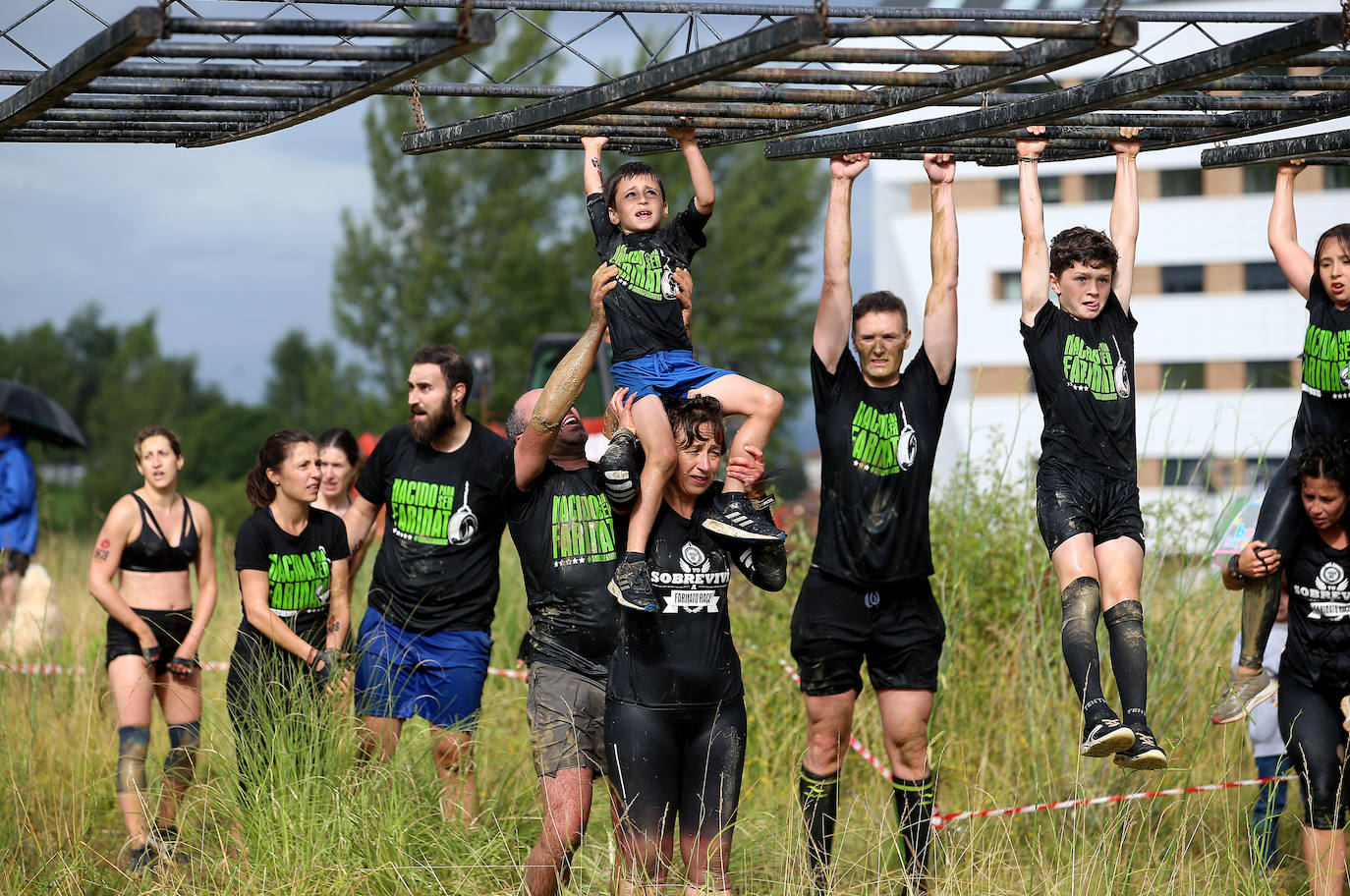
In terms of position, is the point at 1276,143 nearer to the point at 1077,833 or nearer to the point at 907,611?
the point at 907,611

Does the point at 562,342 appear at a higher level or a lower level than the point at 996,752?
higher

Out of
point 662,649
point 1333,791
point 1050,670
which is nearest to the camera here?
point 662,649

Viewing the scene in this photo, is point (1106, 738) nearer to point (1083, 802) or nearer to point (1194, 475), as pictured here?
point (1083, 802)

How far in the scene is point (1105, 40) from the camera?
12.6ft

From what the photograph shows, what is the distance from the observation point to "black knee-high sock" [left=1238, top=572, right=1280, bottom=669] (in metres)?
5.26

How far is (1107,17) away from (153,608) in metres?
4.75

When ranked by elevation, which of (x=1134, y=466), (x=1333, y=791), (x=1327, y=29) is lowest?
(x=1333, y=791)

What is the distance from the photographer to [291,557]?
5.88 metres

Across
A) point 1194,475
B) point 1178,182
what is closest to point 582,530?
point 1194,475

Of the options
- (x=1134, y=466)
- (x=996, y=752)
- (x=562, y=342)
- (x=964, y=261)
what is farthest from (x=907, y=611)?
(x=964, y=261)

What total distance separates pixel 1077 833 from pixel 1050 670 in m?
0.99

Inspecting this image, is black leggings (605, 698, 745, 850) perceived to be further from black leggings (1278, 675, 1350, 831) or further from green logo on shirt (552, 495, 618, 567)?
black leggings (1278, 675, 1350, 831)

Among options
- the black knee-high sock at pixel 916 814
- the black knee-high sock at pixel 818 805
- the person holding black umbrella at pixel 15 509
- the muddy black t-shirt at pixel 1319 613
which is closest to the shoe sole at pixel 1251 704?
the muddy black t-shirt at pixel 1319 613

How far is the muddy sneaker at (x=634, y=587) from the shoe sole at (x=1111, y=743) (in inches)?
58.0
